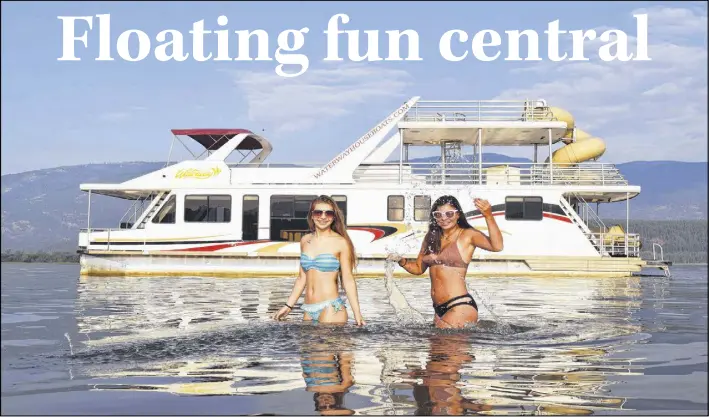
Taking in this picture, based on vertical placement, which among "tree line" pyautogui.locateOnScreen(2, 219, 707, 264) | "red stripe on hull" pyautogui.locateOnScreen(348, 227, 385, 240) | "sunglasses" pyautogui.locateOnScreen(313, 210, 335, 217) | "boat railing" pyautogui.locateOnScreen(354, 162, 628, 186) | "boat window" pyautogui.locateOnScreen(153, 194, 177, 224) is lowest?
"tree line" pyautogui.locateOnScreen(2, 219, 707, 264)

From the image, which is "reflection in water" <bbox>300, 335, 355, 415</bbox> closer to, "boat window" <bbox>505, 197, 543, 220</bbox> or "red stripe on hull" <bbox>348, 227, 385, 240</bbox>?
"red stripe on hull" <bbox>348, 227, 385, 240</bbox>

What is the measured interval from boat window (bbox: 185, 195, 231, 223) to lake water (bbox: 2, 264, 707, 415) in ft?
39.2

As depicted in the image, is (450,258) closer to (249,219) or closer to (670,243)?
(249,219)

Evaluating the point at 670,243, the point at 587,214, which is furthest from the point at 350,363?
the point at 670,243

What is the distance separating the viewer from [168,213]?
2419 centimetres

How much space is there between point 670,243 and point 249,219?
6588 centimetres

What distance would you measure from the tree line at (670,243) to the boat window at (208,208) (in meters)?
32.6

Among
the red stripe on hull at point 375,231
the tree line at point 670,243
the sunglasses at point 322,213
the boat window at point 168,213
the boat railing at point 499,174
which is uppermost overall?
the boat railing at point 499,174

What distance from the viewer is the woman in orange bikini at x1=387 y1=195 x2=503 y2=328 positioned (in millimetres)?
7953

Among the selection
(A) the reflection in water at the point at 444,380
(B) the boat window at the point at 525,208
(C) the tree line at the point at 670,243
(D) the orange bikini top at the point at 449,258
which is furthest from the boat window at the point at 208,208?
(C) the tree line at the point at 670,243

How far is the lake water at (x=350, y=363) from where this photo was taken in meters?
5.07

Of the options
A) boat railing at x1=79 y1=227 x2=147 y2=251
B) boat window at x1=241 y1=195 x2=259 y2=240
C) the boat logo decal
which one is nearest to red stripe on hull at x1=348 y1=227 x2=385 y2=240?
boat window at x1=241 y1=195 x2=259 y2=240

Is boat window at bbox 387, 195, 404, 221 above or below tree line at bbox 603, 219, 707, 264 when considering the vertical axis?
above

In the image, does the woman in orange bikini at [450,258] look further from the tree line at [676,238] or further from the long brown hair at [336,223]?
the tree line at [676,238]
